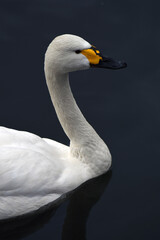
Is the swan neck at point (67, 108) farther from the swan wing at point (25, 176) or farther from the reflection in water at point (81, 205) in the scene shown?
the reflection in water at point (81, 205)

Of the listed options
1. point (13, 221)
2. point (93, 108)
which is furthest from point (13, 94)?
point (13, 221)

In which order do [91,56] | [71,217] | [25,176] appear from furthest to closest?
1. [71,217]
2. [25,176]
3. [91,56]

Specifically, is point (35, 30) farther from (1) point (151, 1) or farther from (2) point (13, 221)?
(2) point (13, 221)

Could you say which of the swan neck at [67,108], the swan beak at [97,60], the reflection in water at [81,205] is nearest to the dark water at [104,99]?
the reflection in water at [81,205]

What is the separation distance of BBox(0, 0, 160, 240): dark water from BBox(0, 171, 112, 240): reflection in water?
1cm

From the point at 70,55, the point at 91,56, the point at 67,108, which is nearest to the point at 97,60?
the point at 91,56

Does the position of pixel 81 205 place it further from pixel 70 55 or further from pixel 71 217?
pixel 70 55

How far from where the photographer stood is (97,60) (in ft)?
23.2

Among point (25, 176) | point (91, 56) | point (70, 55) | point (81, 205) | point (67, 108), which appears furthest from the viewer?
point (81, 205)

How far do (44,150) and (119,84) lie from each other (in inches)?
97.9

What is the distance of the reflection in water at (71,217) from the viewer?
7.47 metres

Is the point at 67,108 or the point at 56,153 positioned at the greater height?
the point at 67,108

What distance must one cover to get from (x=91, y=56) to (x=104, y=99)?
2306 millimetres

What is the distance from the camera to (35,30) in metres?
10.2
